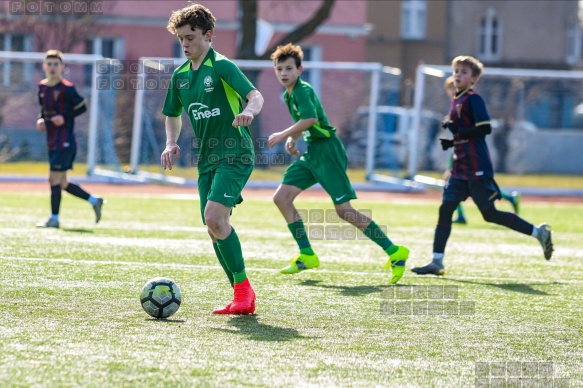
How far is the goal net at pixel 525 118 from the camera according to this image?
2228cm

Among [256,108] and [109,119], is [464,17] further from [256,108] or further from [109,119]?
[256,108]

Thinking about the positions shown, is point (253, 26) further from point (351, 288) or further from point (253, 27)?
point (351, 288)

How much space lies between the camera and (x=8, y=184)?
18562 millimetres

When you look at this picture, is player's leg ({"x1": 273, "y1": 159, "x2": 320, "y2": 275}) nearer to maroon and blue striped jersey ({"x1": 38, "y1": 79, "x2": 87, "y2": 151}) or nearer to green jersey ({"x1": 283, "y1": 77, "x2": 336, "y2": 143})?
green jersey ({"x1": 283, "y1": 77, "x2": 336, "y2": 143})

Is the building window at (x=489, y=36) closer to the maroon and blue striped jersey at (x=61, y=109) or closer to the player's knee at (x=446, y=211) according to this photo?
the maroon and blue striped jersey at (x=61, y=109)

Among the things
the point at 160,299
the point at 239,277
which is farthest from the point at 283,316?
the point at 160,299

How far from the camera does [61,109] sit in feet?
36.2

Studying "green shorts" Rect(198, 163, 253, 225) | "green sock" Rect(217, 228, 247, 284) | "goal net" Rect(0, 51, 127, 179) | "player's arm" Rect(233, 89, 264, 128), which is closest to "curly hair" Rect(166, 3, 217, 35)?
"player's arm" Rect(233, 89, 264, 128)

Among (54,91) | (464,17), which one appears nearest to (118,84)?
(54,91)

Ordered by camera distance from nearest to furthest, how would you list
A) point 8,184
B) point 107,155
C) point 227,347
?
point 227,347 → point 8,184 → point 107,155

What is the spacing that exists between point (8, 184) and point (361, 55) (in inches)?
666

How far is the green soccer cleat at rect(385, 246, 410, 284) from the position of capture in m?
7.82

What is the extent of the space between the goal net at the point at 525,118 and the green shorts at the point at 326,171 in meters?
13.1

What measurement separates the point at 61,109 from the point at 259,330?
6101 mm
